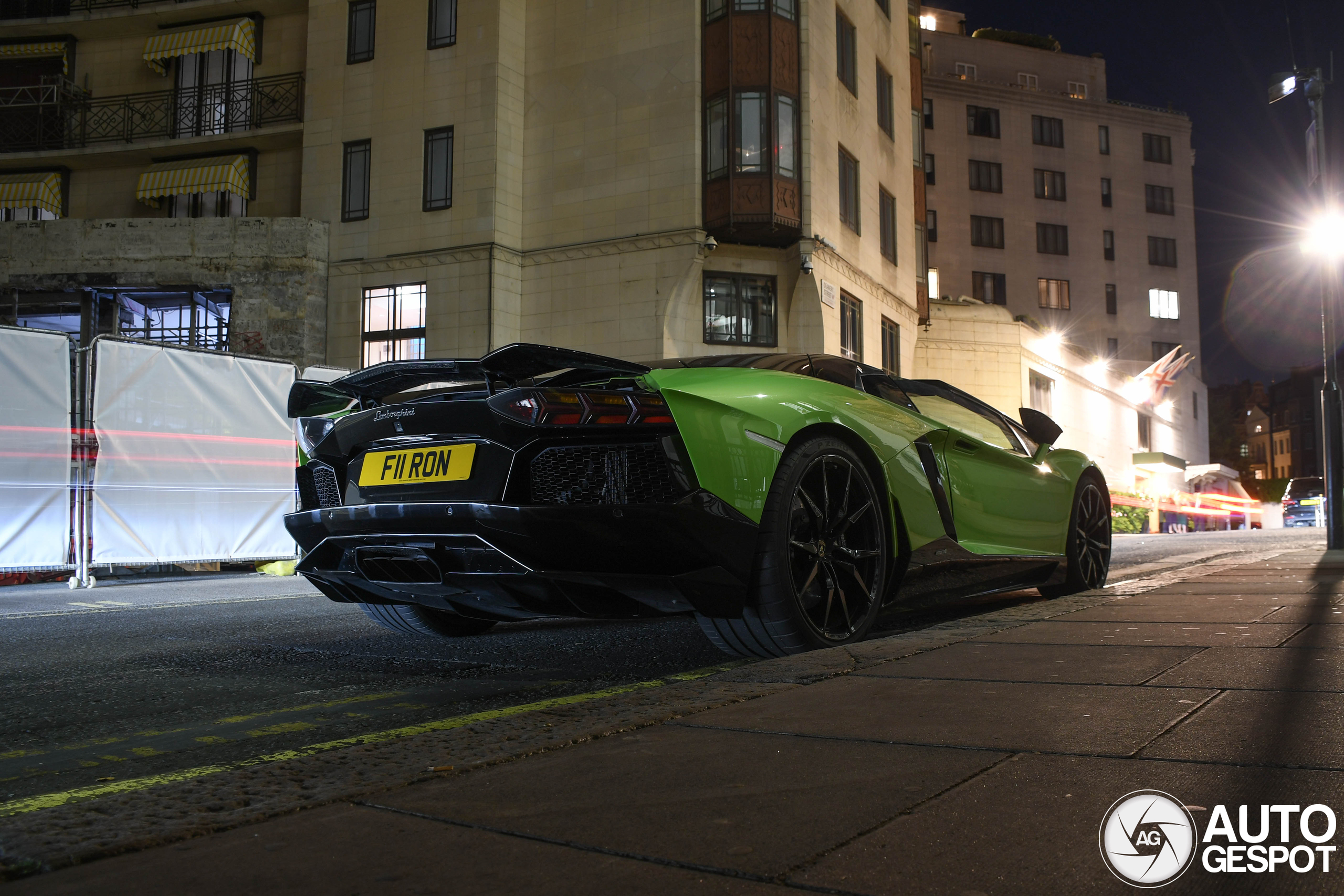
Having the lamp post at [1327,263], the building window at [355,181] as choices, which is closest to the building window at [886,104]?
the building window at [355,181]

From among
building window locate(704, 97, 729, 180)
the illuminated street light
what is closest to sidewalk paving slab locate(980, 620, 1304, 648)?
the illuminated street light

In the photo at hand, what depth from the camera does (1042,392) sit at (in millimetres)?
34125

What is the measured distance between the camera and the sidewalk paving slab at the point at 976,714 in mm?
2232

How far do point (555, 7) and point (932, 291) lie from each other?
25.8 meters

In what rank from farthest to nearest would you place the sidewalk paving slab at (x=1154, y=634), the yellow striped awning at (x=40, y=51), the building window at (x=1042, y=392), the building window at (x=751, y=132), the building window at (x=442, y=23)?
the building window at (x=1042, y=392), the yellow striped awning at (x=40, y=51), the building window at (x=442, y=23), the building window at (x=751, y=132), the sidewalk paving slab at (x=1154, y=634)

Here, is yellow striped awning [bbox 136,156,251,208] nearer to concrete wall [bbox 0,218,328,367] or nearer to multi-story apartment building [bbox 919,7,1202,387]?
concrete wall [bbox 0,218,328,367]

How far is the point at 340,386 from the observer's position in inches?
162

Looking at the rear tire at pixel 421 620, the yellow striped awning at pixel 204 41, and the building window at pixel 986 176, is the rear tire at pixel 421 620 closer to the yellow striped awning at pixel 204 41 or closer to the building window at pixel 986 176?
the yellow striped awning at pixel 204 41

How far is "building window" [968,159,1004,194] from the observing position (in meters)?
48.3

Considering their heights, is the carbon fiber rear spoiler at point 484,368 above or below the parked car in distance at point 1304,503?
above

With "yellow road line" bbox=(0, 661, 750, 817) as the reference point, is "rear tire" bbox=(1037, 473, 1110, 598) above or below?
above

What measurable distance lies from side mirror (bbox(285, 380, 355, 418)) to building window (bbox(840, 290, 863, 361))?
60.1ft

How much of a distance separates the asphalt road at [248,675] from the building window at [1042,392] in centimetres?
2833

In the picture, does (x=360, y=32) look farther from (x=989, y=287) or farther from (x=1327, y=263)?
(x=989, y=287)
